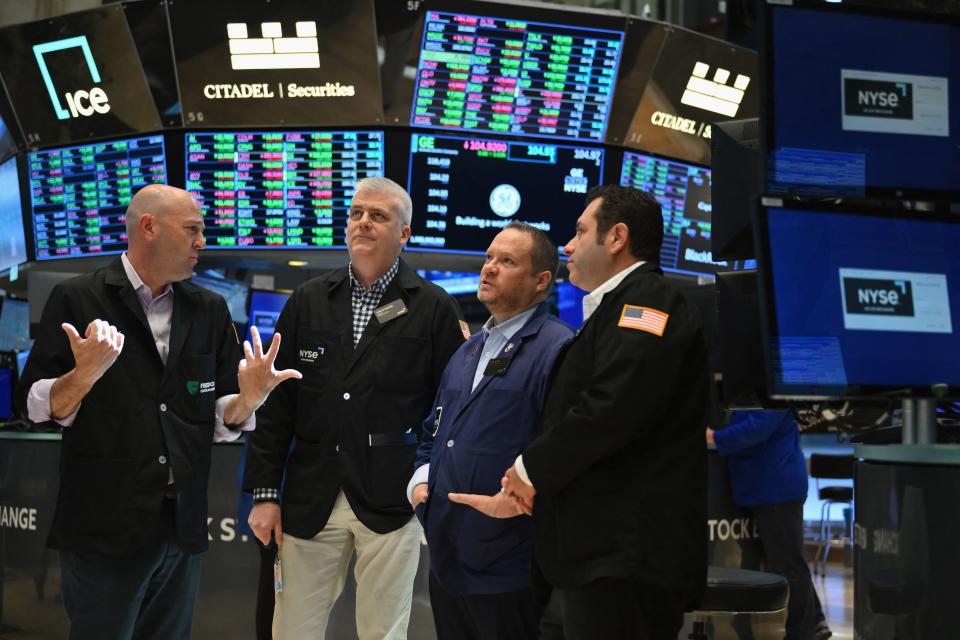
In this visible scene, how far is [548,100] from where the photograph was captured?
18.7 feet

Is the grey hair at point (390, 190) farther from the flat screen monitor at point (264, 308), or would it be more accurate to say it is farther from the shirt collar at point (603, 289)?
the flat screen monitor at point (264, 308)

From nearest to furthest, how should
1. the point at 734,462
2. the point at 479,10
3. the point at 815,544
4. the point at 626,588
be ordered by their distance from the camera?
the point at 626,588 → the point at 734,462 → the point at 479,10 → the point at 815,544

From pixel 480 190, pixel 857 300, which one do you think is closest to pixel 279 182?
pixel 480 190

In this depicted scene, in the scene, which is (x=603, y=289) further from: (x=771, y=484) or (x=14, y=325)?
(x=14, y=325)

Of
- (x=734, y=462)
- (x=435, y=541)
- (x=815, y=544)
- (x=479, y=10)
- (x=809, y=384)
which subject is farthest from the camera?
(x=815, y=544)

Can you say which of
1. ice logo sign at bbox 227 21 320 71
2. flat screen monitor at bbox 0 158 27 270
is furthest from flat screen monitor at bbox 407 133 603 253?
flat screen monitor at bbox 0 158 27 270

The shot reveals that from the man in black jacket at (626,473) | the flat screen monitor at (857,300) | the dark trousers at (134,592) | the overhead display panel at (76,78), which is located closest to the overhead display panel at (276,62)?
the overhead display panel at (76,78)

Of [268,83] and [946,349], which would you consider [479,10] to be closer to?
[268,83]

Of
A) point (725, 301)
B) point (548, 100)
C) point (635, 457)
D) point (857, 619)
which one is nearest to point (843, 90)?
point (725, 301)

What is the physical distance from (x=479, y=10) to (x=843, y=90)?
3662mm

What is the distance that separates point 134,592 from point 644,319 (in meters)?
1.68

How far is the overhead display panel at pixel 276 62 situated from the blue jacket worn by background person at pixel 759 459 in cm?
255

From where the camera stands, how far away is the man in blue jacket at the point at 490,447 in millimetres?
2709

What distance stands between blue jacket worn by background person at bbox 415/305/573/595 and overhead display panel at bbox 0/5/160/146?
11.5 ft
